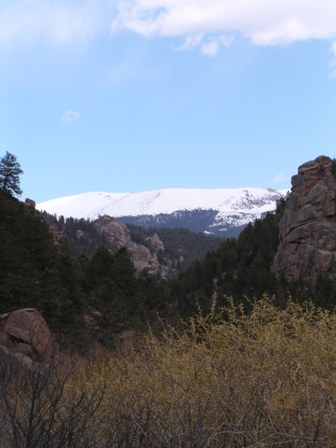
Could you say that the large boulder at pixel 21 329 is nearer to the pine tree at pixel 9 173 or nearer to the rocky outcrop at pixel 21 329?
the rocky outcrop at pixel 21 329

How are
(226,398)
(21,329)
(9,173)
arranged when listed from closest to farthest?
(226,398), (21,329), (9,173)

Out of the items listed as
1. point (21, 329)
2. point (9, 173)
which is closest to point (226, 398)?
point (21, 329)

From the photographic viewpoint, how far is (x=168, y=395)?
29.4 ft

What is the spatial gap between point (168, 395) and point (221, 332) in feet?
9.42

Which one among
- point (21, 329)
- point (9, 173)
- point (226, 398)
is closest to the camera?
point (226, 398)

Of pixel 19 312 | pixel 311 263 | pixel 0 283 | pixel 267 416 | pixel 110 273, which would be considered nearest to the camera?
pixel 267 416

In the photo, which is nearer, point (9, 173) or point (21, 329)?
point (21, 329)

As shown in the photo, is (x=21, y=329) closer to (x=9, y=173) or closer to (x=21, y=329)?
(x=21, y=329)

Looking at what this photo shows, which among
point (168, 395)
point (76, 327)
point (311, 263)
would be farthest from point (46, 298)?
point (311, 263)

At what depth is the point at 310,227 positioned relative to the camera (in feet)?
Result: 256

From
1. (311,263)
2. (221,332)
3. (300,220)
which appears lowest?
(221,332)

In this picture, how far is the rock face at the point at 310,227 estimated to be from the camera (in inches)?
3000

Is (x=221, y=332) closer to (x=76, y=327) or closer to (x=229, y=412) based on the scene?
(x=229, y=412)

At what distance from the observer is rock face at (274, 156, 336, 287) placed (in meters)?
76.2
